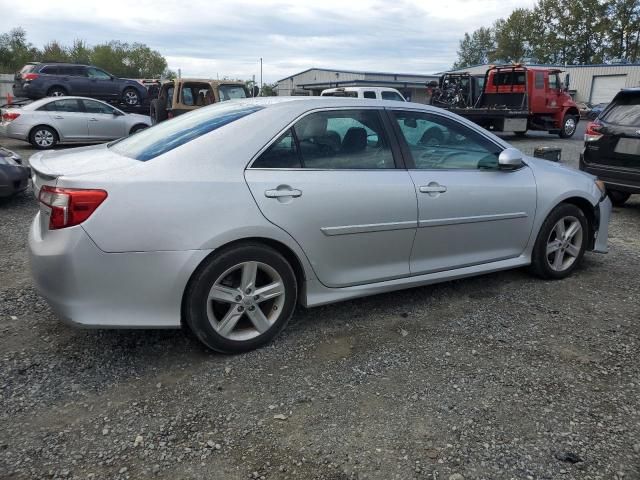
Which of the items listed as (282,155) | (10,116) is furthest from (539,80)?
(282,155)

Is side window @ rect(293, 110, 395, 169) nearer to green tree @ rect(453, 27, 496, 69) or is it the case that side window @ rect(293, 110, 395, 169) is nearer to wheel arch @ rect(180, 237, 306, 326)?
wheel arch @ rect(180, 237, 306, 326)

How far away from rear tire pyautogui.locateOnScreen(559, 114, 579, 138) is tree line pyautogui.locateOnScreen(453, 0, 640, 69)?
4567 cm

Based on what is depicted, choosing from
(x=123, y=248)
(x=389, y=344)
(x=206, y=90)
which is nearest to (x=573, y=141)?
(x=206, y=90)

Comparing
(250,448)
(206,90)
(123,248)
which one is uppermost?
(206,90)

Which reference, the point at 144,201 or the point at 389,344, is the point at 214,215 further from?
the point at 389,344

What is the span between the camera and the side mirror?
4031 mm

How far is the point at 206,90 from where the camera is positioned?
1298 centimetres

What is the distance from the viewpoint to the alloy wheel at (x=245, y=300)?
3118 millimetres

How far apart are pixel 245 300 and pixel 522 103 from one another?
17.3m

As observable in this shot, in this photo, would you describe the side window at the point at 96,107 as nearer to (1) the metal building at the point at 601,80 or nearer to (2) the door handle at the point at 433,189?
(2) the door handle at the point at 433,189

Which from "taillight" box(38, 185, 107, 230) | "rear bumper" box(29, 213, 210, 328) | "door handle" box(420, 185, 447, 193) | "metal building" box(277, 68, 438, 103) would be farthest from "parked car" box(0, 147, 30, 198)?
"metal building" box(277, 68, 438, 103)

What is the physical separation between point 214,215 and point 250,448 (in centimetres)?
125

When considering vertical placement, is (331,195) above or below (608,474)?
above

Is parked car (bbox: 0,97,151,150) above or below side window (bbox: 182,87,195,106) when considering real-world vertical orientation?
below
